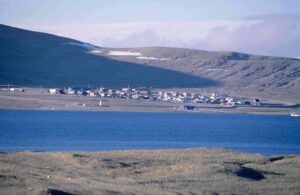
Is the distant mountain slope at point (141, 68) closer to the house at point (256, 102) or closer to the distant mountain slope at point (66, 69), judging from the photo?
the distant mountain slope at point (66, 69)

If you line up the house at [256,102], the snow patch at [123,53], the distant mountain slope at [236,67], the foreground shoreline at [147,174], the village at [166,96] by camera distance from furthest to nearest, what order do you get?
1. the snow patch at [123,53]
2. the distant mountain slope at [236,67]
3. the house at [256,102]
4. the village at [166,96]
5. the foreground shoreline at [147,174]

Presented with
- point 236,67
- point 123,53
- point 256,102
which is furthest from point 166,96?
point 123,53

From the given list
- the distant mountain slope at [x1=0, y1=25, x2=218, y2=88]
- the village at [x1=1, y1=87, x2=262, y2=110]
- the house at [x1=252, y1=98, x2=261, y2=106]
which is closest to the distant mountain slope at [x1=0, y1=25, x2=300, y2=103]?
the distant mountain slope at [x1=0, y1=25, x2=218, y2=88]

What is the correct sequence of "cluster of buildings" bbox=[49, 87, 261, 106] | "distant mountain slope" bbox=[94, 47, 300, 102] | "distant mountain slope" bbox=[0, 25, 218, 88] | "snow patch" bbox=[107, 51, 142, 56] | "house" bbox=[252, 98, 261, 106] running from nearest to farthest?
"cluster of buildings" bbox=[49, 87, 261, 106]
"house" bbox=[252, 98, 261, 106]
"distant mountain slope" bbox=[0, 25, 218, 88]
"distant mountain slope" bbox=[94, 47, 300, 102]
"snow patch" bbox=[107, 51, 142, 56]

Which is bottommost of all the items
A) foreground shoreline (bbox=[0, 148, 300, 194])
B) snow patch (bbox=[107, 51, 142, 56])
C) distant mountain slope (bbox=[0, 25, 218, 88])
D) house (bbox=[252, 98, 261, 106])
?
foreground shoreline (bbox=[0, 148, 300, 194])

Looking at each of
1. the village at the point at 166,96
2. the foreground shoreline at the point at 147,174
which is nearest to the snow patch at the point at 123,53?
the village at the point at 166,96

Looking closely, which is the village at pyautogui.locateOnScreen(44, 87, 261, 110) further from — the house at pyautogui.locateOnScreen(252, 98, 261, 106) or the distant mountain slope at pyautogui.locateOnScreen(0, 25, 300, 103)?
the distant mountain slope at pyautogui.locateOnScreen(0, 25, 300, 103)
